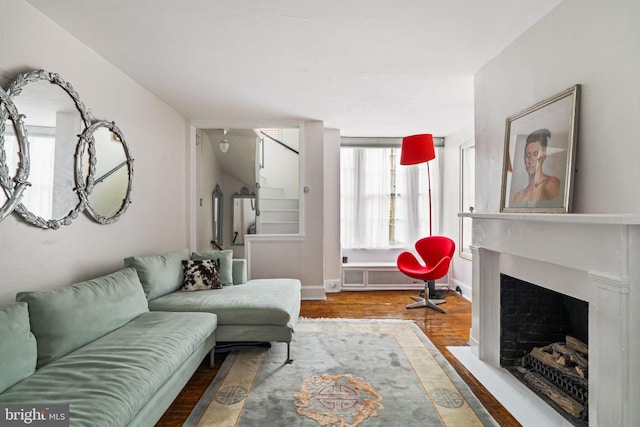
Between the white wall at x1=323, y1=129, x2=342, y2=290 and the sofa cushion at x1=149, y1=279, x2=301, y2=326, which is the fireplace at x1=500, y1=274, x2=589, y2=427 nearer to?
the sofa cushion at x1=149, y1=279, x2=301, y2=326

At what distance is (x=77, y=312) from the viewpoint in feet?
6.03

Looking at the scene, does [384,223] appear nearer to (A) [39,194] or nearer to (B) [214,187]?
(B) [214,187]

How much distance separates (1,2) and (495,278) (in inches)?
141

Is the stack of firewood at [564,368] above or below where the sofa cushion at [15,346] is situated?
below

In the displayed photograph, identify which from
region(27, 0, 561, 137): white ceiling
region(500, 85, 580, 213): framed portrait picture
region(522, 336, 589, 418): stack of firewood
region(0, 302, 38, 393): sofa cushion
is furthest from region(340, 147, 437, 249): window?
region(0, 302, 38, 393): sofa cushion

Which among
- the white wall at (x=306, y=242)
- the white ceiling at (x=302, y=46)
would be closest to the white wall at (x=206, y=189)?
the white wall at (x=306, y=242)

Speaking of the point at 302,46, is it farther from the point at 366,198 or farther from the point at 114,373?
the point at 366,198

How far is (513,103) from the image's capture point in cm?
235

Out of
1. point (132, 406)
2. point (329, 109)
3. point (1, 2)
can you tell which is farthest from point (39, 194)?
point (329, 109)

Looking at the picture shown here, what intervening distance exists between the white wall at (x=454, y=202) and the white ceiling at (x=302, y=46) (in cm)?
122

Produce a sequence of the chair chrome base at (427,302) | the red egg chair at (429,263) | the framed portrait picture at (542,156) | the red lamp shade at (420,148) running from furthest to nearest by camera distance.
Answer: the red lamp shade at (420,148)
the chair chrome base at (427,302)
the red egg chair at (429,263)
the framed portrait picture at (542,156)

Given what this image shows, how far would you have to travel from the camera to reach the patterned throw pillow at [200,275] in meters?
3.14

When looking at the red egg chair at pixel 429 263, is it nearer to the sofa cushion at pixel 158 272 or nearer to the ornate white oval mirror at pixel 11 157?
the sofa cushion at pixel 158 272

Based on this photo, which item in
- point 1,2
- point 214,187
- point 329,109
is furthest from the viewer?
point 214,187
